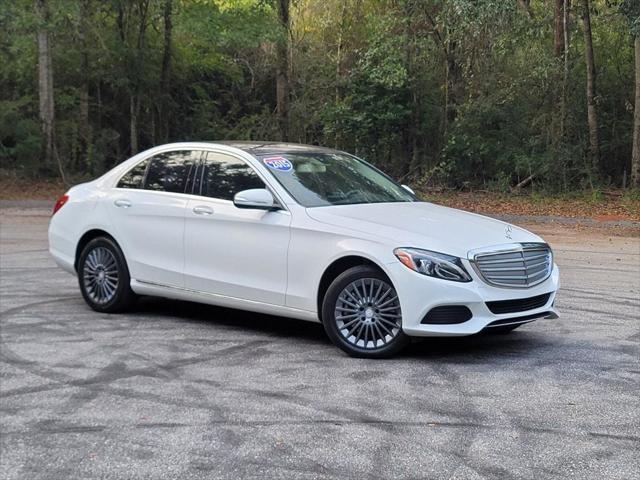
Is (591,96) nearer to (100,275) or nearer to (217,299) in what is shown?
(100,275)

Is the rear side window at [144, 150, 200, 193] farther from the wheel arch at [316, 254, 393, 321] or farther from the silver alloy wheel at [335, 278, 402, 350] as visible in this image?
the silver alloy wheel at [335, 278, 402, 350]

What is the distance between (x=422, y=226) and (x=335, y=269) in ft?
2.56

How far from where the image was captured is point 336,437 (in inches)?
180

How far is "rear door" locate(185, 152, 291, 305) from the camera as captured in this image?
676 centimetres

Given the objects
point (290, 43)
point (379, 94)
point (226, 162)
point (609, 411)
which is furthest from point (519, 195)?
point (609, 411)

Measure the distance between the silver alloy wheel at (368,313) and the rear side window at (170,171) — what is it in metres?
2.25

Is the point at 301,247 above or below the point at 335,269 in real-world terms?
above

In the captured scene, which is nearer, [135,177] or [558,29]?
[135,177]

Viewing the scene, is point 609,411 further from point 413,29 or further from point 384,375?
point 413,29

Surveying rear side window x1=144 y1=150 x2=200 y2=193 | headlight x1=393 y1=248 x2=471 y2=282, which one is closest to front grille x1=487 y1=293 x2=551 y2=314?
headlight x1=393 y1=248 x2=471 y2=282

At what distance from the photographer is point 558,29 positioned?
24.6 metres

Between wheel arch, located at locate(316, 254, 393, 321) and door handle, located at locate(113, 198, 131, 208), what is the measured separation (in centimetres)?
249

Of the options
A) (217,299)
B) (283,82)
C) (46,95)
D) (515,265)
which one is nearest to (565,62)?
(283,82)

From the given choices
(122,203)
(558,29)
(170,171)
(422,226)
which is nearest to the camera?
(422,226)
